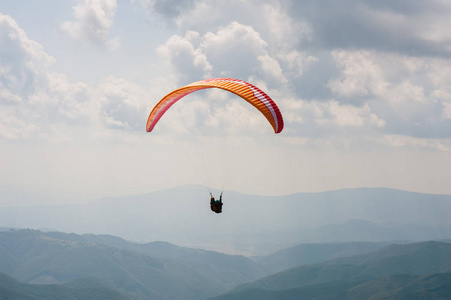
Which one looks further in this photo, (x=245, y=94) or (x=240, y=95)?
(x=245, y=94)

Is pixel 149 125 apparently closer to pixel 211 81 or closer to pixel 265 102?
pixel 211 81

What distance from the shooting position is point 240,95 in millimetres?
38844

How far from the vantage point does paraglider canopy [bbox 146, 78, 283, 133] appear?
39.1 meters

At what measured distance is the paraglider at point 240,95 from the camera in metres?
39.1

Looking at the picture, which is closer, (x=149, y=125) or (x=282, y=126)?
(x=282, y=126)

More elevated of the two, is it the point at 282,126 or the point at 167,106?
the point at 167,106

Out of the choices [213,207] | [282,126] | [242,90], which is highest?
[242,90]

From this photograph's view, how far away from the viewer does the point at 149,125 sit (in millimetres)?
46688

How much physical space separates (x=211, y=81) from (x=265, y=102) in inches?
280

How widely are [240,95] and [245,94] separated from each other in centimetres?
79

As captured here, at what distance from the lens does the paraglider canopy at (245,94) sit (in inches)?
1538

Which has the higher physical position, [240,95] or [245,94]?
[245,94]

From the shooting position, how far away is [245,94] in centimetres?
3944

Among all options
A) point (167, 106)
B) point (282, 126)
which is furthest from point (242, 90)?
point (167, 106)
